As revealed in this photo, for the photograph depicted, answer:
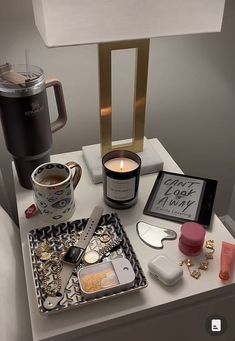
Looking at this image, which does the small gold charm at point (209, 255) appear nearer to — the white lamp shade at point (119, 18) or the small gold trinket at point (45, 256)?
the small gold trinket at point (45, 256)

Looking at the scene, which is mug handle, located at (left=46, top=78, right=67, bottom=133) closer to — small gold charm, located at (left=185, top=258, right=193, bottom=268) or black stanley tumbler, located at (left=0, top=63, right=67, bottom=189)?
black stanley tumbler, located at (left=0, top=63, right=67, bottom=189)

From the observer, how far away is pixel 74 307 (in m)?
0.54

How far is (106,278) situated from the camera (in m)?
0.57

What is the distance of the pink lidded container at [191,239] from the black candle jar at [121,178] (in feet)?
0.43

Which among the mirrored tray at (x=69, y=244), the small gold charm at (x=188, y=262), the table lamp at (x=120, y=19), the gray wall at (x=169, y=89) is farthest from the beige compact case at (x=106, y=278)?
the gray wall at (x=169, y=89)

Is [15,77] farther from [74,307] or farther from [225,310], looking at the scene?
[225,310]

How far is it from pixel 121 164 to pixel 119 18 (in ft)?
0.94

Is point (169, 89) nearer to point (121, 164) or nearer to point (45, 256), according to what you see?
point (121, 164)

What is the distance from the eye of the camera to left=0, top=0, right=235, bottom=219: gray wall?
32.5 inches

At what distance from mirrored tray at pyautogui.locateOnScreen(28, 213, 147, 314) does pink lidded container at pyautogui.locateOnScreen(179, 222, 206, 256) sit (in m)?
0.09

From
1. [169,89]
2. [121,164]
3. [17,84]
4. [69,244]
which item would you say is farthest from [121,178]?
[169,89]

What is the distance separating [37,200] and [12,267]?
129mm

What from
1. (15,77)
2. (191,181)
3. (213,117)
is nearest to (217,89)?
(213,117)

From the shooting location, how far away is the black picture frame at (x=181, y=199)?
0.72 meters
